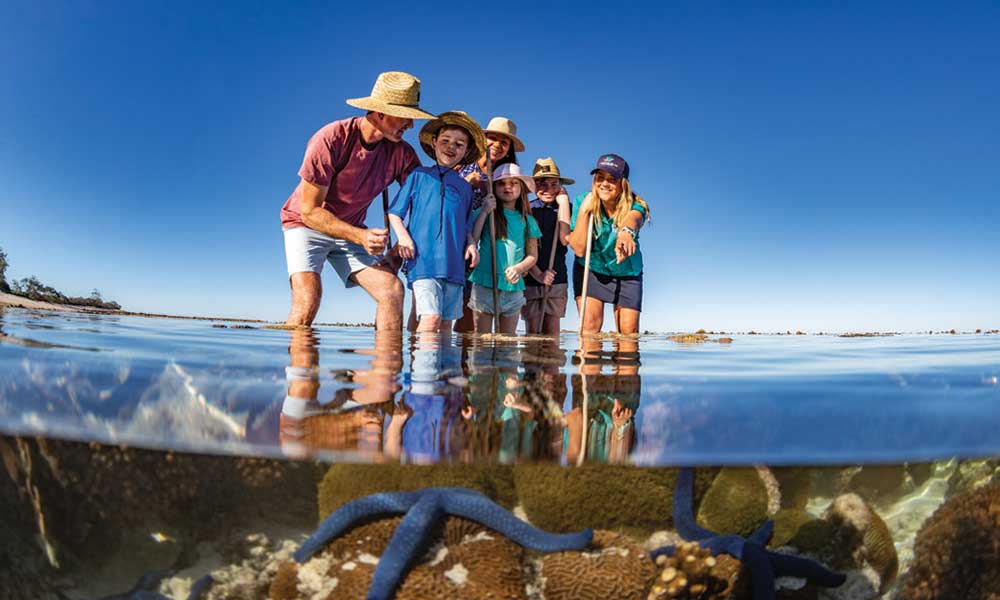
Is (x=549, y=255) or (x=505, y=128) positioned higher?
(x=505, y=128)

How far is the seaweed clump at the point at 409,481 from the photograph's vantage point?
2566mm

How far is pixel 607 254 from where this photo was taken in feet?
23.5

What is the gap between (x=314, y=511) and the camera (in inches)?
101

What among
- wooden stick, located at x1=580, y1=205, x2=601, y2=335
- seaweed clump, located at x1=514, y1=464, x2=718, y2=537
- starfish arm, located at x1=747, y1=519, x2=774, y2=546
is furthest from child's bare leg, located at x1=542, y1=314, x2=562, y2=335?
starfish arm, located at x1=747, y1=519, x2=774, y2=546

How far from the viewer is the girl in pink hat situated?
22.2 feet

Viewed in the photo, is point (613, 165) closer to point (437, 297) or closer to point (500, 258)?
point (500, 258)

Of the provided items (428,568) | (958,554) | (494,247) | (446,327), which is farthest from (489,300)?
(958,554)

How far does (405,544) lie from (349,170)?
4.33 m

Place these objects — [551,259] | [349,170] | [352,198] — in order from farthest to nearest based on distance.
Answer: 1. [551,259]
2. [352,198]
3. [349,170]

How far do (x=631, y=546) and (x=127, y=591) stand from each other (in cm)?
205

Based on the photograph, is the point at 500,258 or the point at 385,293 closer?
the point at 385,293

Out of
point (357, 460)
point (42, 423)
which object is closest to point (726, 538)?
point (357, 460)

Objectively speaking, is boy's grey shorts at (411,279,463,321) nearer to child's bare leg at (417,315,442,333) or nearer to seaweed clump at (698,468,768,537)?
child's bare leg at (417,315,442,333)

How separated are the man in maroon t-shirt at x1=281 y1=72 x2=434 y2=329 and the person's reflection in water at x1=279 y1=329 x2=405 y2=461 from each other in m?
2.80
